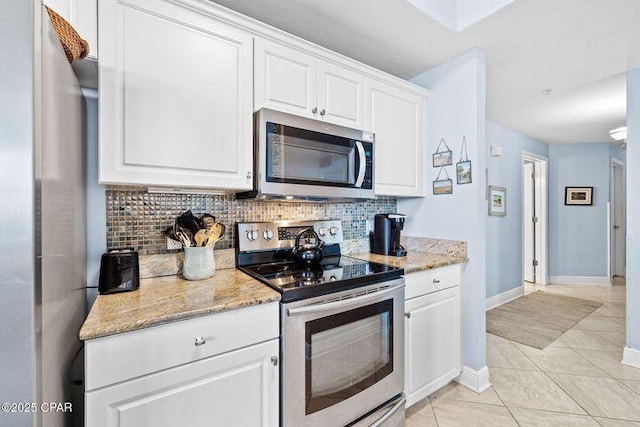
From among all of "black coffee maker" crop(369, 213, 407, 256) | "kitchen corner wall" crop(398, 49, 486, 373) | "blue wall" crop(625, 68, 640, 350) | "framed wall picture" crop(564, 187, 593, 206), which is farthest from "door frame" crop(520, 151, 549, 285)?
"black coffee maker" crop(369, 213, 407, 256)

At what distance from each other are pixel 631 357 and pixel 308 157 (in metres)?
3.00

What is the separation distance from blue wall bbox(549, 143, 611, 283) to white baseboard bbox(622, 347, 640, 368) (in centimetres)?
281

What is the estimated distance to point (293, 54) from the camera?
5.21 feet

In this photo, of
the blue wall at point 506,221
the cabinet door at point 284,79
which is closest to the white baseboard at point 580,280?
the blue wall at point 506,221

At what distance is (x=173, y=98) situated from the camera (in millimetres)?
1268

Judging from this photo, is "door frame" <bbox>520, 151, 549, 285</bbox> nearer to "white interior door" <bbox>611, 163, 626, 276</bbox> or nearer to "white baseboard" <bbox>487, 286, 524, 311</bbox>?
"white baseboard" <bbox>487, 286, 524, 311</bbox>

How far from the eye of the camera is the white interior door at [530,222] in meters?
4.79

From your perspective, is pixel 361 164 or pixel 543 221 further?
pixel 543 221

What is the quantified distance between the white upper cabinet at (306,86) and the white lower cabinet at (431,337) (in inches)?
43.1

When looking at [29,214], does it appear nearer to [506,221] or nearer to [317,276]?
[317,276]

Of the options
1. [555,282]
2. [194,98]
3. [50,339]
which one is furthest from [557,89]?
[50,339]

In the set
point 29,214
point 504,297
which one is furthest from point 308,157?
point 504,297

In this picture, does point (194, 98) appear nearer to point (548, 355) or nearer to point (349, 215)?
point (349, 215)

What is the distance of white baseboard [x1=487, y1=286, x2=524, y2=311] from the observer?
3.60 metres
